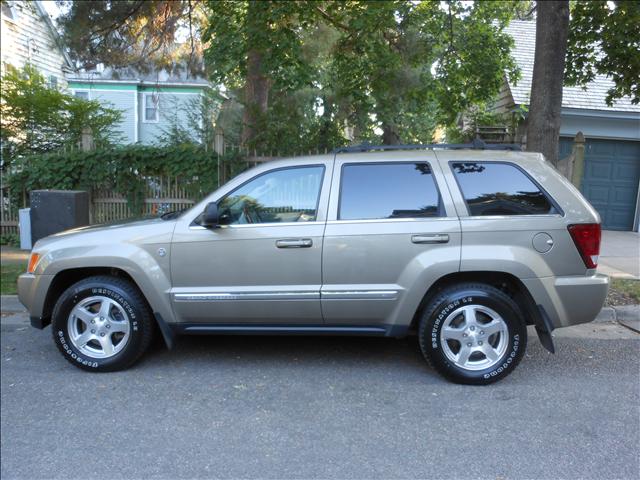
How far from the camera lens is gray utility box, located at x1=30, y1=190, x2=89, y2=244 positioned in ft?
25.9

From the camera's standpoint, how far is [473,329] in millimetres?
4160

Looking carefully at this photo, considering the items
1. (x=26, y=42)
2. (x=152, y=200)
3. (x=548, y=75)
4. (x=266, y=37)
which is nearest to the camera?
(x=548, y=75)

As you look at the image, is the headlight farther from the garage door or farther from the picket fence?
the garage door

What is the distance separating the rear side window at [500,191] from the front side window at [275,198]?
1225 millimetres

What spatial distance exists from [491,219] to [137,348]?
3.15 meters

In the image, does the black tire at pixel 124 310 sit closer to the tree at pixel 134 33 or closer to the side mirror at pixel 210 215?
the side mirror at pixel 210 215

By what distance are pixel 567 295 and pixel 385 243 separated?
1.50 meters

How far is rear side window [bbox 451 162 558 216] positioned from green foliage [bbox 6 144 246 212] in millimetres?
5892

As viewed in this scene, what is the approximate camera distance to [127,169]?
973cm

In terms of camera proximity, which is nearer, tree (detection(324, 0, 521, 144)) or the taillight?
the taillight

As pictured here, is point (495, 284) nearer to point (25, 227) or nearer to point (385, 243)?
point (385, 243)

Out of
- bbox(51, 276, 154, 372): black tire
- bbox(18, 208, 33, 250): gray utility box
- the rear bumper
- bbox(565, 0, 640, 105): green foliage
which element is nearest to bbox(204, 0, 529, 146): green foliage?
bbox(565, 0, 640, 105): green foliage

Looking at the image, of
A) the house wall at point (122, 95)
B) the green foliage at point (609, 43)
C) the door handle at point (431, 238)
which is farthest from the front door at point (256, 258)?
the house wall at point (122, 95)

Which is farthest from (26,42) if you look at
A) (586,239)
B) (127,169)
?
(586,239)
